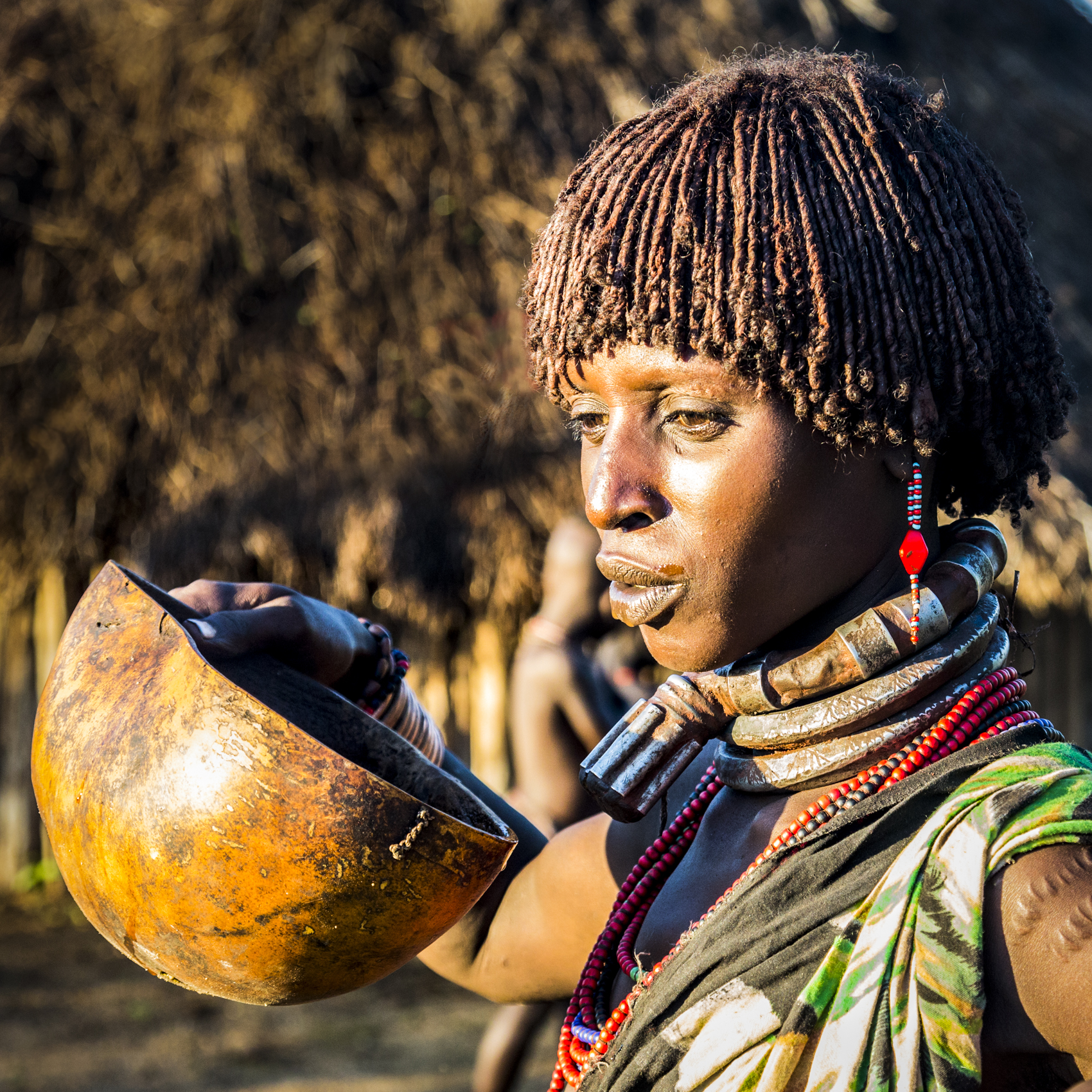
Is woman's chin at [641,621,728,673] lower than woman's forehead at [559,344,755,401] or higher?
lower

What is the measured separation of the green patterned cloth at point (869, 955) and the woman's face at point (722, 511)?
25 cm

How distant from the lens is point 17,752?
8.55m

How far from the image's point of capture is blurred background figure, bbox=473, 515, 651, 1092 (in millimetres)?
4691

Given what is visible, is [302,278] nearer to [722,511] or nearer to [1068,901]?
[722,511]

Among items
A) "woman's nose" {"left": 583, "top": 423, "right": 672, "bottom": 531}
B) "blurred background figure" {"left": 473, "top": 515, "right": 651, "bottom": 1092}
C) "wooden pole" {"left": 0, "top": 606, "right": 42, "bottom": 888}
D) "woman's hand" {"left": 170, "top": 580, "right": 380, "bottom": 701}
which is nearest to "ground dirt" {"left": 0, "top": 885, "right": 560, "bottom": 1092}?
"wooden pole" {"left": 0, "top": 606, "right": 42, "bottom": 888}

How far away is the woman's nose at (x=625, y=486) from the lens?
1.40 meters

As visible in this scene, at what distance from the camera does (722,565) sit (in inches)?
54.4

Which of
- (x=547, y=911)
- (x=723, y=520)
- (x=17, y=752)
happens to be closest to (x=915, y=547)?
(x=723, y=520)

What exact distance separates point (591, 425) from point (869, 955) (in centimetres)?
72

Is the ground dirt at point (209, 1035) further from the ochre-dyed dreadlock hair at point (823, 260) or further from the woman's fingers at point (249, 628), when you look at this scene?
the ochre-dyed dreadlock hair at point (823, 260)

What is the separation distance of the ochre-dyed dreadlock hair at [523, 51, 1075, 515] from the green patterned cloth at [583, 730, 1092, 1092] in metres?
0.42

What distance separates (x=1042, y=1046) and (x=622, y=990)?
1.95 ft

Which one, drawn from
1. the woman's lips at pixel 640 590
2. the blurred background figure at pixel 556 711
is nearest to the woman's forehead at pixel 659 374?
the woman's lips at pixel 640 590

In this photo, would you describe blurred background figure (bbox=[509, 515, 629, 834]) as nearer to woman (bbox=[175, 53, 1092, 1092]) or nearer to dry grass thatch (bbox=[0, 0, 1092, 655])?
dry grass thatch (bbox=[0, 0, 1092, 655])
